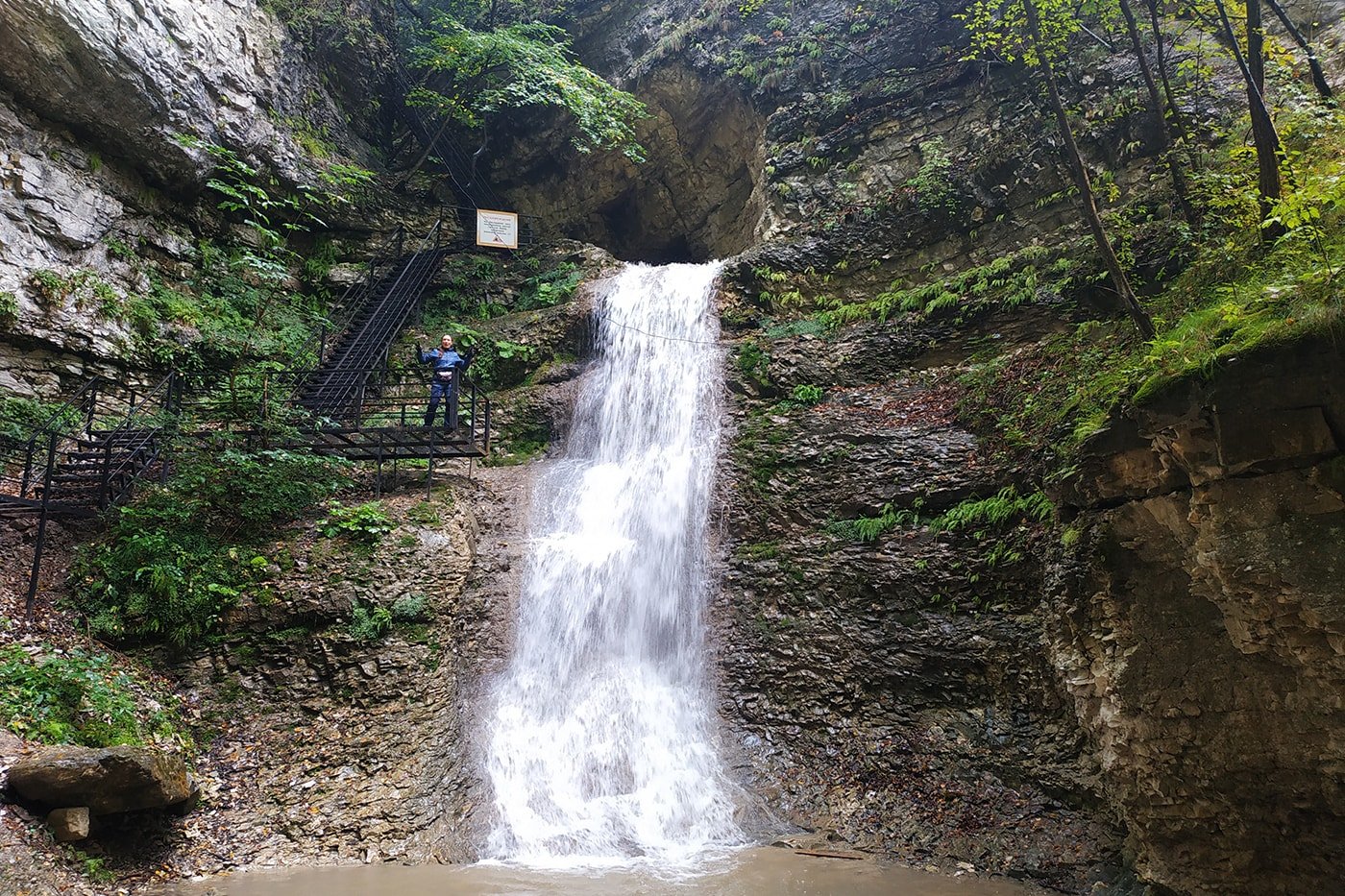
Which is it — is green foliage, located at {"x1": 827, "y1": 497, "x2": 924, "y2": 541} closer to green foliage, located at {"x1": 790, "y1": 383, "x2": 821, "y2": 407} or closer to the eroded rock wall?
green foliage, located at {"x1": 790, "y1": 383, "x2": 821, "y2": 407}

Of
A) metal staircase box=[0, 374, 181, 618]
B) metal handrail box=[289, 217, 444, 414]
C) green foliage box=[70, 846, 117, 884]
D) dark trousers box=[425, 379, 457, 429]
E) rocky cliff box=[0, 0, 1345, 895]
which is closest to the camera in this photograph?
rocky cliff box=[0, 0, 1345, 895]

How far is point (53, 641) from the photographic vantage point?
6.70 m

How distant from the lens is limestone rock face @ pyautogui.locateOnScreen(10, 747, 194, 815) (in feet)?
16.2

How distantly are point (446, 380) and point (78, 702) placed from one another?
625 cm

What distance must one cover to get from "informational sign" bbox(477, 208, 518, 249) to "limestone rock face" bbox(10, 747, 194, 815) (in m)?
13.6

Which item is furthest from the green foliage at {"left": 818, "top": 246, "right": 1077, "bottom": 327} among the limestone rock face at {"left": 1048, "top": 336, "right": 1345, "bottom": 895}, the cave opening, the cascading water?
the cave opening

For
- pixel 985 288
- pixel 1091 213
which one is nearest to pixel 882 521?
pixel 1091 213

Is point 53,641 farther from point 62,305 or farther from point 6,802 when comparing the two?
point 62,305

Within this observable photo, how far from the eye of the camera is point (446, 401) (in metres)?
10.9

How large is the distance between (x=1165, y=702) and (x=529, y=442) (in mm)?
9864

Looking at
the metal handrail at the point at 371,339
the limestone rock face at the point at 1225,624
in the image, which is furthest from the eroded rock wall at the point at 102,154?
the limestone rock face at the point at 1225,624

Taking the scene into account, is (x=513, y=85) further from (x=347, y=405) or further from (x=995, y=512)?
(x=995, y=512)

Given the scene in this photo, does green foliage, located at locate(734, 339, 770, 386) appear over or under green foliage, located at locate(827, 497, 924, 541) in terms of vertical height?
over

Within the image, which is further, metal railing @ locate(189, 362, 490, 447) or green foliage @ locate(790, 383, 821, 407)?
green foliage @ locate(790, 383, 821, 407)
